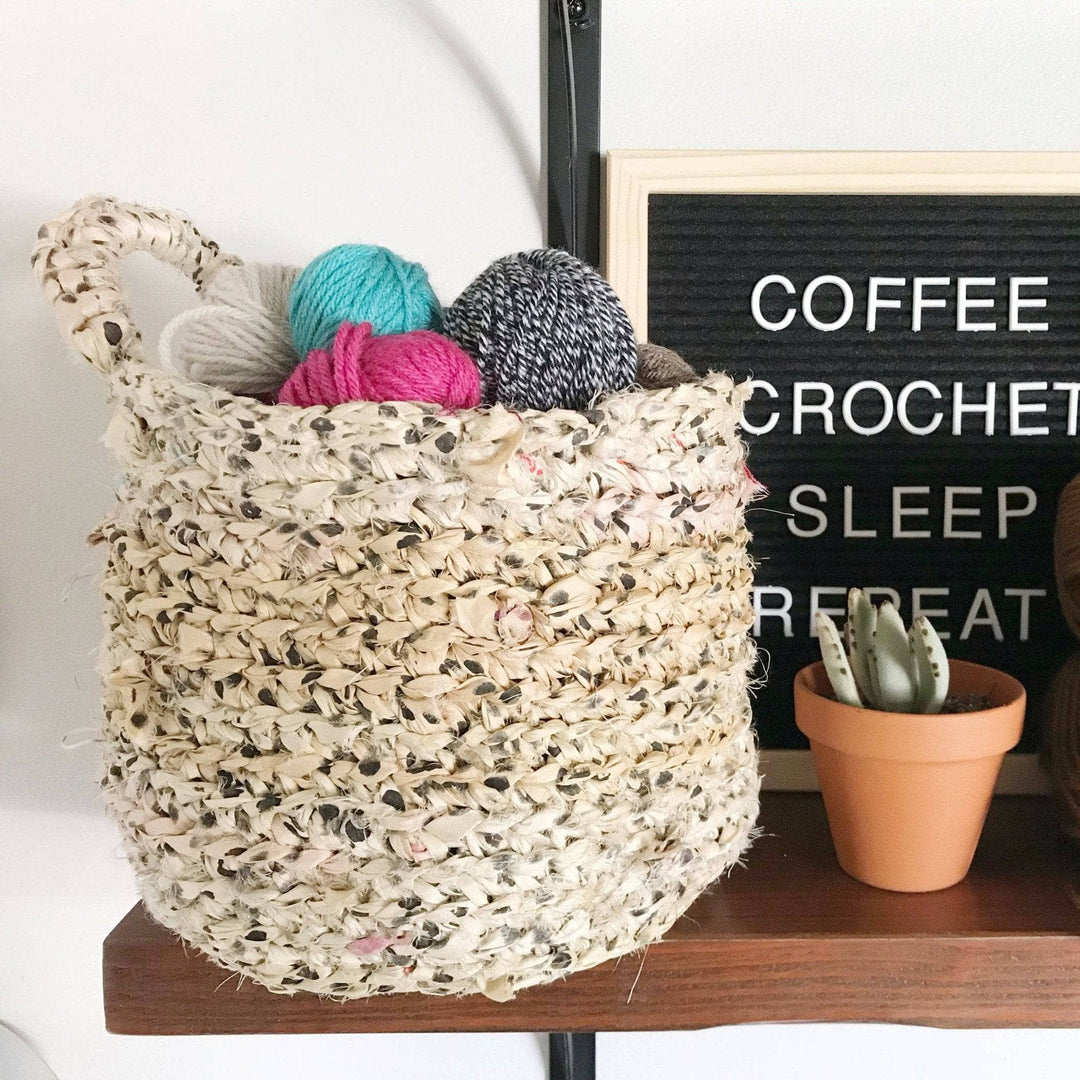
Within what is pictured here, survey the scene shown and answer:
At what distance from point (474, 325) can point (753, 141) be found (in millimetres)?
343

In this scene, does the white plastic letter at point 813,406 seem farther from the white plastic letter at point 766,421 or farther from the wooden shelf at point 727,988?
the wooden shelf at point 727,988

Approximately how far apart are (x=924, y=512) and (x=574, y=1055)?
475 mm

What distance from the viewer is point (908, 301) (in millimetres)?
652

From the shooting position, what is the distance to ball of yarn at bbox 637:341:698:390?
1.55 feet

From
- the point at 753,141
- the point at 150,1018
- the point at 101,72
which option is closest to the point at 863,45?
the point at 753,141

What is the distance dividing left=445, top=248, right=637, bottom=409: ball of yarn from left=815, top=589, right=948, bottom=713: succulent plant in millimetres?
208

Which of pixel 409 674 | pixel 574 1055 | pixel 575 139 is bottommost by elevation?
pixel 574 1055

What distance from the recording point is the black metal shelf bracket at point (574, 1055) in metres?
0.71

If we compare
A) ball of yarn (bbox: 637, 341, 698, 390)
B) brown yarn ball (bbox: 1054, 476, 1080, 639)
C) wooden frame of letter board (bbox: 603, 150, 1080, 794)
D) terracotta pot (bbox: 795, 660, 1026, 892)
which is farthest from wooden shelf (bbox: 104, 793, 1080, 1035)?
wooden frame of letter board (bbox: 603, 150, 1080, 794)

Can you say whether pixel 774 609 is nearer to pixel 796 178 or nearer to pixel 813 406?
pixel 813 406

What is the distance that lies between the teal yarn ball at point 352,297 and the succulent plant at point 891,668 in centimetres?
28

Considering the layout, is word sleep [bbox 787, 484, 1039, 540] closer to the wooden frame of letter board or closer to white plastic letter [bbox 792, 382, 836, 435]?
white plastic letter [bbox 792, 382, 836, 435]

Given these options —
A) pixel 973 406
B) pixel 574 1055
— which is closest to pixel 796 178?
pixel 973 406

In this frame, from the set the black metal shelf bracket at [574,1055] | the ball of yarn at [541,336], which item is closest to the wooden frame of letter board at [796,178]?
the ball of yarn at [541,336]
